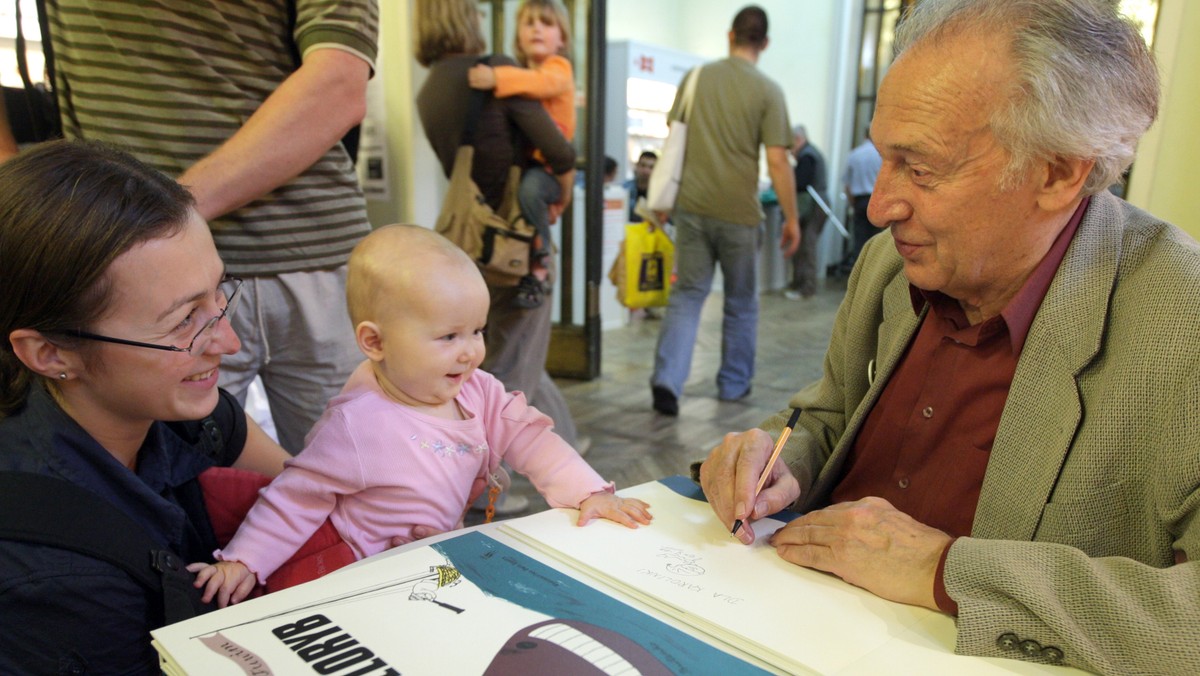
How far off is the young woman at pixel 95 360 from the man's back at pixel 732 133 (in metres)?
3.38

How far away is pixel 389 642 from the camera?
0.73 m

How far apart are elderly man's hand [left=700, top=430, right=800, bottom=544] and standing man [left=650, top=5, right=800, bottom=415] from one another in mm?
3108

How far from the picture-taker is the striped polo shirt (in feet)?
4.43

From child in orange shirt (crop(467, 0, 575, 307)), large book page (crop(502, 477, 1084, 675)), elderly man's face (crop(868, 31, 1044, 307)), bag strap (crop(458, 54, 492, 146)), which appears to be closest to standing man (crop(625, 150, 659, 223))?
child in orange shirt (crop(467, 0, 575, 307))

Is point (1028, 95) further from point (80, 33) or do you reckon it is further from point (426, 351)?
point (80, 33)

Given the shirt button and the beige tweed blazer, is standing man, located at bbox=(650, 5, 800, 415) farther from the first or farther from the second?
the shirt button

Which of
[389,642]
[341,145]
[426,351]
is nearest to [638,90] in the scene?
[341,145]

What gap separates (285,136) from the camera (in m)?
1.36

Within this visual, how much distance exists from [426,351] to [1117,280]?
0.96 m

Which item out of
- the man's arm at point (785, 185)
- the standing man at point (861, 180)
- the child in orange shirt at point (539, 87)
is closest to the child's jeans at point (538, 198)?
the child in orange shirt at point (539, 87)

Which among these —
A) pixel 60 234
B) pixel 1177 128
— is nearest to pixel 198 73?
pixel 60 234

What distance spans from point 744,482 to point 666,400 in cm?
326

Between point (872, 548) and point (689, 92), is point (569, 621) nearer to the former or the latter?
point (872, 548)

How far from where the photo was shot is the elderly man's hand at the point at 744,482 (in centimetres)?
104
